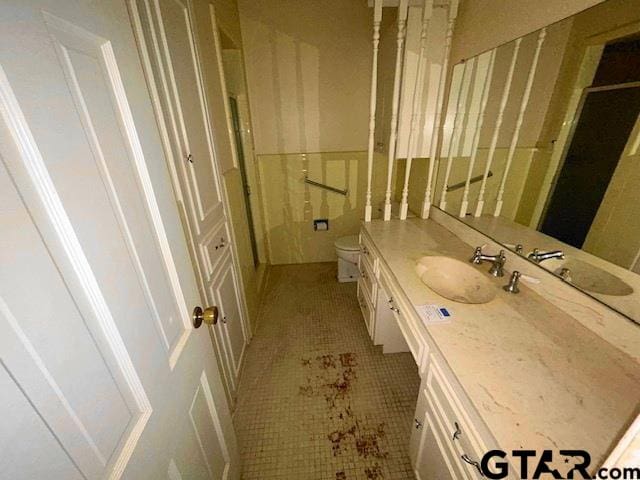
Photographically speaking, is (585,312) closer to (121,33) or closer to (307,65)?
(121,33)

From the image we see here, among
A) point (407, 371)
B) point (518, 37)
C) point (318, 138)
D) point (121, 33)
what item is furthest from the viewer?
point (318, 138)

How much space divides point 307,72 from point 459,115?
1425 millimetres

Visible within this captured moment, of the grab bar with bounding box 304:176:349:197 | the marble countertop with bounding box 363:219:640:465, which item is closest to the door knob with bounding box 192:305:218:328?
the marble countertop with bounding box 363:219:640:465

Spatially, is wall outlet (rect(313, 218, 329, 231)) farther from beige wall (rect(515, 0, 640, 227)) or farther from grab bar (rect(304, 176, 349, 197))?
beige wall (rect(515, 0, 640, 227))

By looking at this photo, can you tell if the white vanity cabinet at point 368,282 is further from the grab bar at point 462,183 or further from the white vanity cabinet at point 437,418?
the grab bar at point 462,183

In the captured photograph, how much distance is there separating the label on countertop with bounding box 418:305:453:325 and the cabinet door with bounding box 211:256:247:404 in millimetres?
940

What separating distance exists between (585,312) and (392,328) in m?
0.99

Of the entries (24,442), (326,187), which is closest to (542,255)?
(24,442)

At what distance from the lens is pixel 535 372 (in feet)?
2.32

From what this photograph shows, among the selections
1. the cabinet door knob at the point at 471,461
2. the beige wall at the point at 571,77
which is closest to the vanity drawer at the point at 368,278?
the beige wall at the point at 571,77

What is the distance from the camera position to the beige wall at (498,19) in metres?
0.96

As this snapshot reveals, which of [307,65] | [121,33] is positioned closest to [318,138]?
[307,65]

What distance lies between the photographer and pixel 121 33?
0.53m

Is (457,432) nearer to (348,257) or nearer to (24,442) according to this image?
(24,442)
